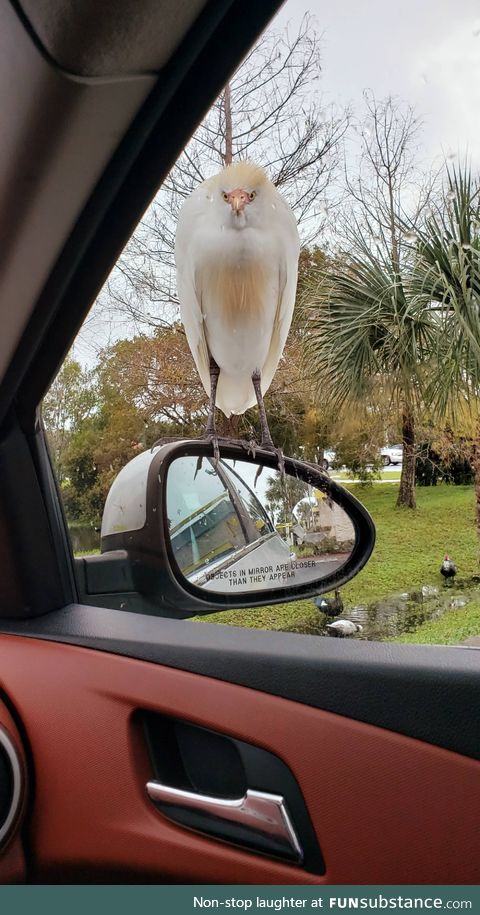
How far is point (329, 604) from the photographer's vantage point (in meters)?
1.54

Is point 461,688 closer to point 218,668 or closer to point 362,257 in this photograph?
point 218,668

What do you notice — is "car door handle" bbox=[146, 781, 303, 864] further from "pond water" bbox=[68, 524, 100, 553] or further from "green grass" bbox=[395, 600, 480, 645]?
"pond water" bbox=[68, 524, 100, 553]

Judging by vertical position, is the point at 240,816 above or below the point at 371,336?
below

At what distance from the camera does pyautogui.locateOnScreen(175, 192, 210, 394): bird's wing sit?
1558 millimetres

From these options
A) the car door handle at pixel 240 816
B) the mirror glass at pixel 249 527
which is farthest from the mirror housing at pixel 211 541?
the car door handle at pixel 240 816

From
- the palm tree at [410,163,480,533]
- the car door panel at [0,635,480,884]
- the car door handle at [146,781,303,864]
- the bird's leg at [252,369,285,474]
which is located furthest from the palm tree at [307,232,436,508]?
the car door handle at [146,781,303,864]

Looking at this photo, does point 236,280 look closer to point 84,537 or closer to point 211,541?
point 211,541

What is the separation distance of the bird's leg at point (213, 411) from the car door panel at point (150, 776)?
519mm

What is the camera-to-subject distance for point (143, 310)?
1.70 metres

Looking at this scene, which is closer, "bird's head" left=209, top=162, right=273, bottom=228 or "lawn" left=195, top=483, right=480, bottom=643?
"lawn" left=195, top=483, right=480, bottom=643

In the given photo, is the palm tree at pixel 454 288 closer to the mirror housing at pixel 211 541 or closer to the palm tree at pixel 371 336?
the palm tree at pixel 371 336

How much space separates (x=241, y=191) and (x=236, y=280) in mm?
189

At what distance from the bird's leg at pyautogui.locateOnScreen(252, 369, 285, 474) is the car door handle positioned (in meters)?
0.71

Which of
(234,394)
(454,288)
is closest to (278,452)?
(234,394)
